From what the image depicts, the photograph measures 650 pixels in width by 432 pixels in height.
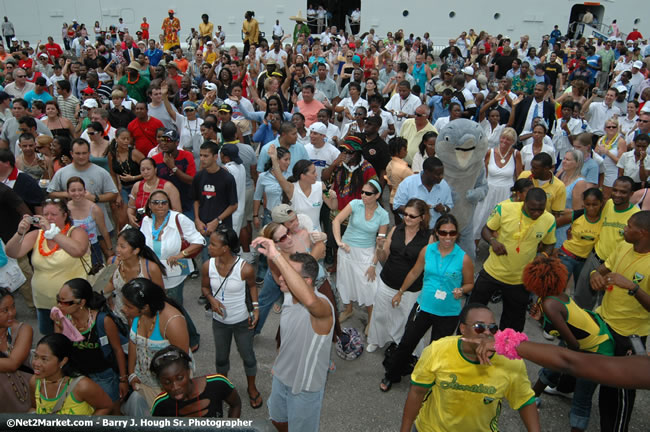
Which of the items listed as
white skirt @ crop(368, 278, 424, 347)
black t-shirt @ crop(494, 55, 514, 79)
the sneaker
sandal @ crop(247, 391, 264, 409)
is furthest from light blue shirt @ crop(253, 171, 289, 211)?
Result: black t-shirt @ crop(494, 55, 514, 79)

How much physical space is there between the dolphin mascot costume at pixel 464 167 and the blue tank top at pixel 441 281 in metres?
1.68

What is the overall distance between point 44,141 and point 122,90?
1957mm

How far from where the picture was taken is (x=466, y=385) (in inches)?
112

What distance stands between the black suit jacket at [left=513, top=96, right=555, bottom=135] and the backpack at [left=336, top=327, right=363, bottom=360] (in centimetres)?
588

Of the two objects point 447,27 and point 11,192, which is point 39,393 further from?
point 447,27

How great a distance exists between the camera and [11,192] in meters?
4.95

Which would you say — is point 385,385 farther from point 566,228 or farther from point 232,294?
point 566,228

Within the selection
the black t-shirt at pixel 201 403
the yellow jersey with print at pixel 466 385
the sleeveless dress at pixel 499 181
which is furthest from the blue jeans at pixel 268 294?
the sleeveless dress at pixel 499 181

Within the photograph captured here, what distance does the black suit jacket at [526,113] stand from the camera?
8672 millimetres

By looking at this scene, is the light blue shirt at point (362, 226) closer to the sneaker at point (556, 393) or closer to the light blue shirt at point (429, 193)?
the light blue shirt at point (429, 193)

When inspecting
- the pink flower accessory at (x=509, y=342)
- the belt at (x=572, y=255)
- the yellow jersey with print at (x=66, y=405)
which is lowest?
the belt at (x=572, y=255)

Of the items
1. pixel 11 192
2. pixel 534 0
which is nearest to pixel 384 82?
pixel 11 192

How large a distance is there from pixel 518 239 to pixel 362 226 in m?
1.52

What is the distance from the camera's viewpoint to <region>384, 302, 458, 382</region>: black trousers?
4191mm
